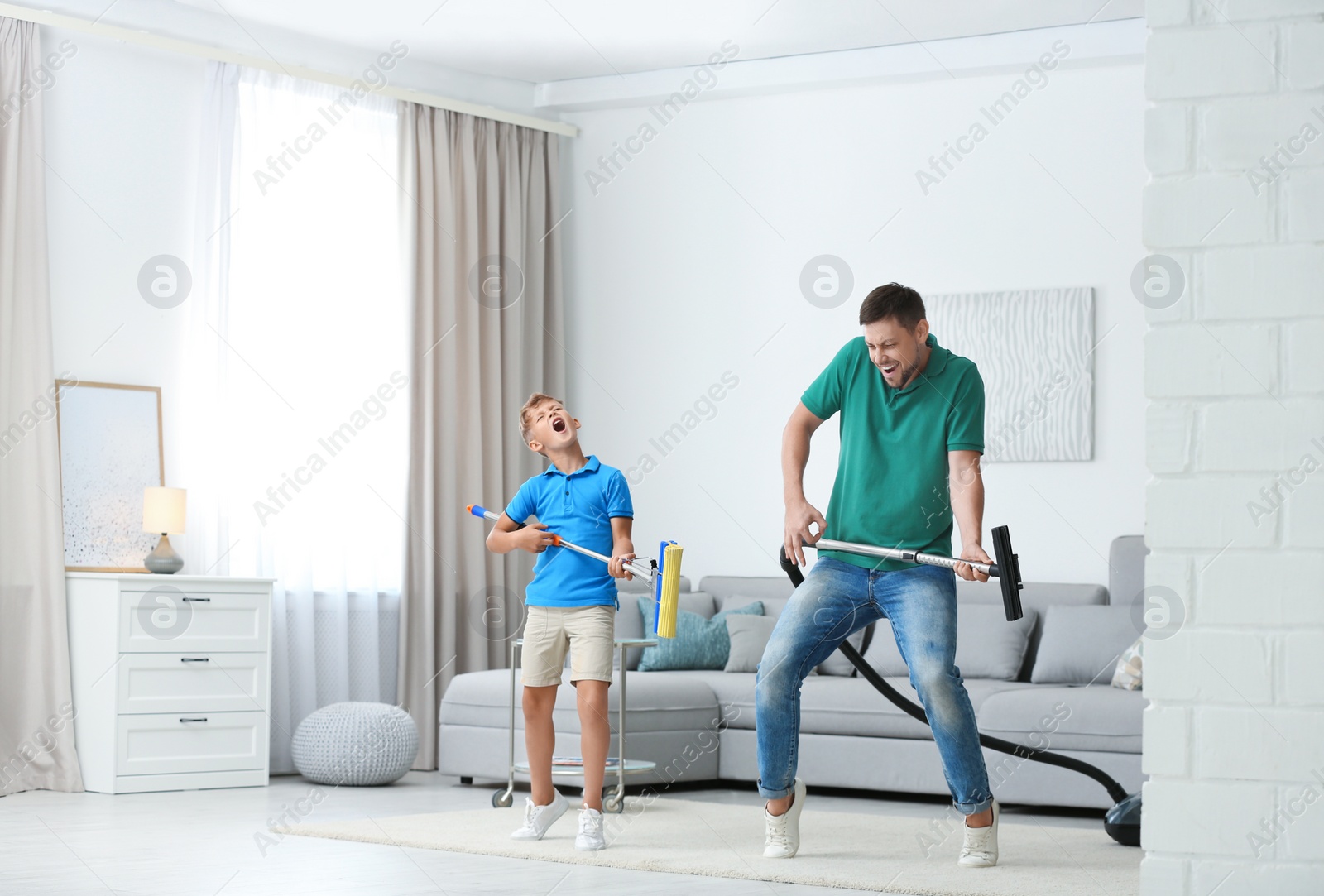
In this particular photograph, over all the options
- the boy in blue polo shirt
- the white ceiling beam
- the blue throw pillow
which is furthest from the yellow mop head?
the white ceiling beam

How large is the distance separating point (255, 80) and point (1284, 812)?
5.38 metres

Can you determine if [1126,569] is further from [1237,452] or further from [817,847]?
[1237,452]

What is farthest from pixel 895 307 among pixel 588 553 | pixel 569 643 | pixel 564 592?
pixel 569 643

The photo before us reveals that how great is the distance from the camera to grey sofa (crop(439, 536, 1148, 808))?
508 centimetres

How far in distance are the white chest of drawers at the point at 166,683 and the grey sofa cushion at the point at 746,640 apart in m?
1.77

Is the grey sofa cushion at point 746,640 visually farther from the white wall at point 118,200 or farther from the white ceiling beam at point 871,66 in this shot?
the white ceiling beam at point 871,66

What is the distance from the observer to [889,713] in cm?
543

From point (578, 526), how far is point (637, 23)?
306 centimetres

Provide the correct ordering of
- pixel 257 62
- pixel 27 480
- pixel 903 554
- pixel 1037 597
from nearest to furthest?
pixel 903 554, pixel 27 480, pixel 1037 597, pixel 257 62

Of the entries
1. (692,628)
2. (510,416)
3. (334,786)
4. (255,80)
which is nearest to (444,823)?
(334,786)

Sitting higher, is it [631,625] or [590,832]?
[631,625]

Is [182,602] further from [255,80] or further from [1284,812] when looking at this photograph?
[1284,812]

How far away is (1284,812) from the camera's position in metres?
2.07

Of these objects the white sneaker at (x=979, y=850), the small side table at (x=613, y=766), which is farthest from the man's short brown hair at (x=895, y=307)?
the small side table at (x=613, y=766)
